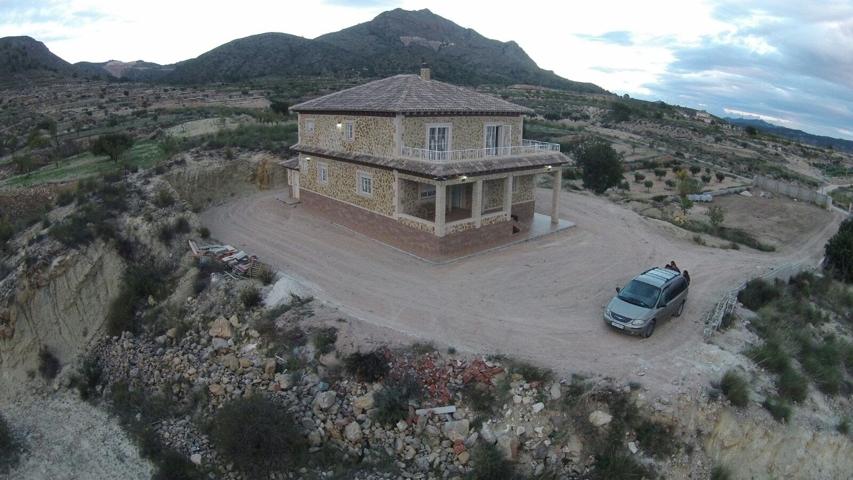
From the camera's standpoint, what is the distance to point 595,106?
278ft

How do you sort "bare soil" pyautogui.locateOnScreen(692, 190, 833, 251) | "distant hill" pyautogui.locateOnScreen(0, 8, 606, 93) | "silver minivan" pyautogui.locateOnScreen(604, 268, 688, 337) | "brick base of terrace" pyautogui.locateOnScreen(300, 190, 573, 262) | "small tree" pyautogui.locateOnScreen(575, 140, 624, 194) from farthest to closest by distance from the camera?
1. "distant hill" pyautogui.locateOnScreen(0, 8, 606, 93)
2. "small tree" pyautogui.locateOnScreen(575, 140, 624, 194)
3. "bare soil" pyautogui.locateOnScreen(692, 190, 833, 251)
4. "brick base of terrace" pyautogui.locateOnScreen(300, 190, 573, 262)
5. "silver minivan" pyautogui.locateOnScreen(604, 268, 688, 337)

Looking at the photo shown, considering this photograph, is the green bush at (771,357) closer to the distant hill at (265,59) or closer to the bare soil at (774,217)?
the bare soil at (774,217)

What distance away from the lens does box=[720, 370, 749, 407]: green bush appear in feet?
41.0

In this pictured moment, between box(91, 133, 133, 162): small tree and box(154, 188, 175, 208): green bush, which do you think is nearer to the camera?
box(154, 188, 175, 208): green bush

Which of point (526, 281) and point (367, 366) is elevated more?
point (526, 281)

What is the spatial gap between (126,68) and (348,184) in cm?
17084

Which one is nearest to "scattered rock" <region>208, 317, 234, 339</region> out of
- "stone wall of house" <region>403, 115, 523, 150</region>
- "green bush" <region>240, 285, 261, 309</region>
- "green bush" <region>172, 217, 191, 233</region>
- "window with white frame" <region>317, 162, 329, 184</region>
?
"green bush" <region>240, 285, 261, 309</region>

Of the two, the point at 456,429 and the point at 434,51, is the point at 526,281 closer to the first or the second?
the point at 456,429

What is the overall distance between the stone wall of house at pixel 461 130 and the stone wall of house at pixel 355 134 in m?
0.73

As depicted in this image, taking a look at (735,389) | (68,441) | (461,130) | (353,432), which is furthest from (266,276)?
(735,389)

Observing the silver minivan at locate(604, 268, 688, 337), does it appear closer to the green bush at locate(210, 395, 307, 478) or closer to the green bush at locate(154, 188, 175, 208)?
the green bush at locate(210, 395, 307, 478)

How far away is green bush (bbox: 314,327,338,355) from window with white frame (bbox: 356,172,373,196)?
32.8 ft

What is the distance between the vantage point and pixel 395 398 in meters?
12.7

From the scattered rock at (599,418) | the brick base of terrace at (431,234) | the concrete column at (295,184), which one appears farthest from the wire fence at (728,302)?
the concrete column at (295,184)
